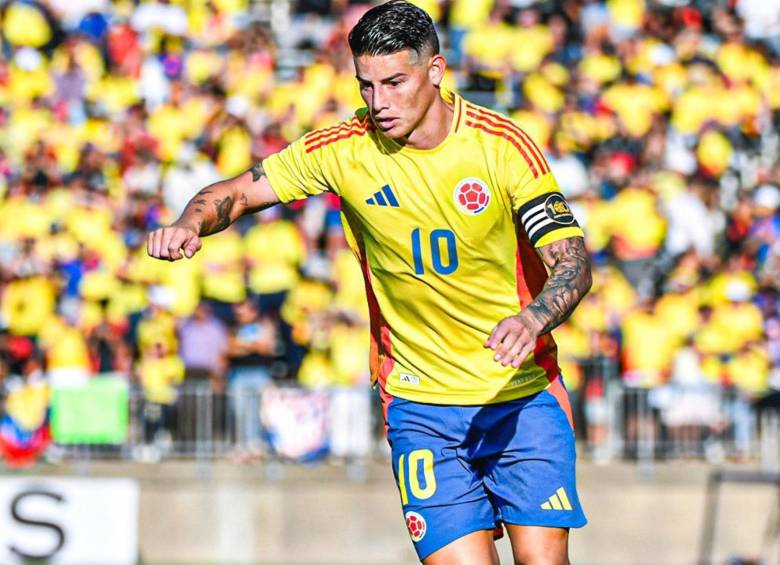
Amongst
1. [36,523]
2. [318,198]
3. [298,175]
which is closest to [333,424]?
[36,523]

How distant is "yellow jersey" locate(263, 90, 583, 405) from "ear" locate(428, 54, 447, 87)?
0.20 m

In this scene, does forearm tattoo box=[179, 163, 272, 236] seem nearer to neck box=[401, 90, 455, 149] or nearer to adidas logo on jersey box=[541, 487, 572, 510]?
neck box=[401, 90, 455, 149]

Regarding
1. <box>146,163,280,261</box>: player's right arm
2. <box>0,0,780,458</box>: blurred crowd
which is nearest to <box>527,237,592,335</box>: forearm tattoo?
<box>146,163,280,261</box>: player's right arm

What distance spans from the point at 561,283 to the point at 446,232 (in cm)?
62

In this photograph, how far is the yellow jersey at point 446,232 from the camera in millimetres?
6254

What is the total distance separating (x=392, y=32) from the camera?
19.8 ft

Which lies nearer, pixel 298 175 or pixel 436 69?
pixel 436 69

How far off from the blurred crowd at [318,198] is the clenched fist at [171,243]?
8.38 m

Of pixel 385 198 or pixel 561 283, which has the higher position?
pixel 385 198

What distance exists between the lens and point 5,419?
557 inches

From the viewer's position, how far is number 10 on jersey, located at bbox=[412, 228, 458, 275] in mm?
6324

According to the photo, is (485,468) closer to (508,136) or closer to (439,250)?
(439,250)

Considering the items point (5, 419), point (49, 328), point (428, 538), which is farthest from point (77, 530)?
point (428, 538)

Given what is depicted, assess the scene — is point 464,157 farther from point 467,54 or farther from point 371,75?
point 467,54
